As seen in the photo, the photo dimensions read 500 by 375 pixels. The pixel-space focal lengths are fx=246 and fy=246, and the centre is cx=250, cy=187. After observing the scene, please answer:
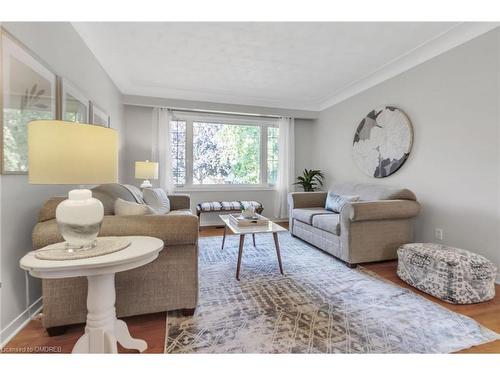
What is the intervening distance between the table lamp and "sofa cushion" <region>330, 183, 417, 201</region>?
2.82 metres

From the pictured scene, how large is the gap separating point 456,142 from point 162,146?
419 centimetres

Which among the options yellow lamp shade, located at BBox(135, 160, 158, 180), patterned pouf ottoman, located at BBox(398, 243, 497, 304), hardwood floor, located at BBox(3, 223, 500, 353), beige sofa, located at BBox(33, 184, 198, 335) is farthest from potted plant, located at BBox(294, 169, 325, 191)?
beige sofa, located at BBox(33, 184, 198, 335)

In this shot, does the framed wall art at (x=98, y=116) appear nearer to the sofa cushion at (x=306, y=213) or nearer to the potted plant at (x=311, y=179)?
the sofa cushion at (x=306, y=213)

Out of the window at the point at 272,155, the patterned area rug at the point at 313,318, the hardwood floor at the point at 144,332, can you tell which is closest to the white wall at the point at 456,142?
the hardwood floor at the point at 144,332

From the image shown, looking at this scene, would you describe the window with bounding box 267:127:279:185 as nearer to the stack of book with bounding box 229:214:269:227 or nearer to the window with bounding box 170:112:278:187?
the window with bounding box 170:112:278:187

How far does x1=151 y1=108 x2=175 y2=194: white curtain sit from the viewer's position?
4.44 m

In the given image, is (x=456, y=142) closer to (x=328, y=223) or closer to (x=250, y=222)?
(x=328, y=223)

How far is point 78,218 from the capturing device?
114cm

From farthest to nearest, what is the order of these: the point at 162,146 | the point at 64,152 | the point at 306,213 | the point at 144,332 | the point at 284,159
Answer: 1. the point at 284,159
2. the point at 162,146
3. the point at 306,213
4. the point at 144,332
5. the point at 64,152

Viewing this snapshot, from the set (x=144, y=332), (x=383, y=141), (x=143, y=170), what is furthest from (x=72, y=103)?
(x=383, y=141)

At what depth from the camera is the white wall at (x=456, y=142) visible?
2271 mm

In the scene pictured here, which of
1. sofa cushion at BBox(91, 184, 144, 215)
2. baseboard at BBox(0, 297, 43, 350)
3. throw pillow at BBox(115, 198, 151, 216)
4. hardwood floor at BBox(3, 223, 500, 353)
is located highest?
sofa cushion at BBox(91, 184, 144, 215)
